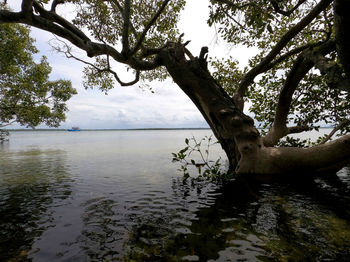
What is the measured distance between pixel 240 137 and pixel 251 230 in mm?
4778

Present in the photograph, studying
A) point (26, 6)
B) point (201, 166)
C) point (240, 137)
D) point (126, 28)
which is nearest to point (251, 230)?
point (240, 137)

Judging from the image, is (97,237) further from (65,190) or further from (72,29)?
(72,29)

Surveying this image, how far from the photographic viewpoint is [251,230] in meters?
5.07

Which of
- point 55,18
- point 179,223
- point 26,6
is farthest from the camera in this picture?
point 55,18

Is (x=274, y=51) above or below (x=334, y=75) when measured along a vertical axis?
above

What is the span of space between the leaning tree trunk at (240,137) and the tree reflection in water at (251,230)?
1335 mm

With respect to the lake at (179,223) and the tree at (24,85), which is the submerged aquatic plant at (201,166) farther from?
the tree at (24,85)

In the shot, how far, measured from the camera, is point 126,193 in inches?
365

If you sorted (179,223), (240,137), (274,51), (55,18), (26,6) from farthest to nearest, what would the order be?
(240,137) < (274,51) < (55,18) < (26,6) < (179,223)

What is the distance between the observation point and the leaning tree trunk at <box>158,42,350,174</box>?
27.4 ft

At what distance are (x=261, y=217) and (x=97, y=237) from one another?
4.75m

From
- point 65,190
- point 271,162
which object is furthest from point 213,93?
point 65,190

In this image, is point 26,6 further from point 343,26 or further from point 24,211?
point 343,26

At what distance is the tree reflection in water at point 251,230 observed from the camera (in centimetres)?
404
